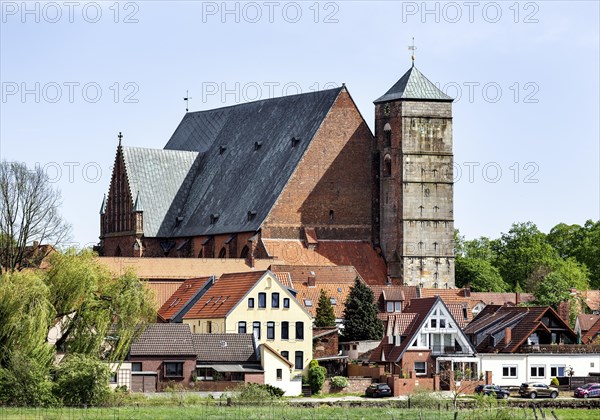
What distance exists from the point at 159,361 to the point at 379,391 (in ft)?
30.9

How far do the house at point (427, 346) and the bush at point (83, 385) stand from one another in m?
19.1

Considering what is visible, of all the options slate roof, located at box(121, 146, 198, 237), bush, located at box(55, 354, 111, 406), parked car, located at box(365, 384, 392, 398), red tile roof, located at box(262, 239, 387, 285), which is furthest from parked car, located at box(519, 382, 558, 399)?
slate roof, located at box(121, 146, 198, 237)

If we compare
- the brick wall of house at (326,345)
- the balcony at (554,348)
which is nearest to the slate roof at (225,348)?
the brick wall of house at (326,345)

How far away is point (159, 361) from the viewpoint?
256ft

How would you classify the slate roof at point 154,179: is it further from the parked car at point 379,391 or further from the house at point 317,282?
the parked car at point 379,391

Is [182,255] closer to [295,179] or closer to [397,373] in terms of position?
[295,179]

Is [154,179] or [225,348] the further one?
[154,179]

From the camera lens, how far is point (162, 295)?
99.2 m

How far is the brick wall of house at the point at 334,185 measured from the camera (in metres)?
113

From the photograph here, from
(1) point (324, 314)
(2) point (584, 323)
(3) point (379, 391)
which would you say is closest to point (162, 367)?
(3) point (379, 391)

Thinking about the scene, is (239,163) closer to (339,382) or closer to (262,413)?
(339,382)

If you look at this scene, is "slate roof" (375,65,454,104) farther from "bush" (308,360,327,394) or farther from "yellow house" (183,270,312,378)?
"bush" (308,360,327,394)

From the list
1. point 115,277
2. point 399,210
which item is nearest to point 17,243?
point 115,277

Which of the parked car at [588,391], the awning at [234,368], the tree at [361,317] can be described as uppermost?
the tree at [361,317]
